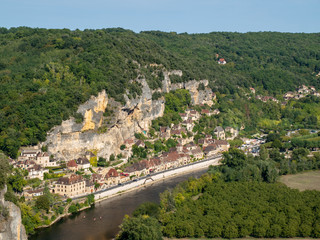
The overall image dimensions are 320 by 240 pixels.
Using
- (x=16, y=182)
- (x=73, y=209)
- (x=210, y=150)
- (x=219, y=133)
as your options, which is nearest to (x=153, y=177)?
(x=73, y=209)

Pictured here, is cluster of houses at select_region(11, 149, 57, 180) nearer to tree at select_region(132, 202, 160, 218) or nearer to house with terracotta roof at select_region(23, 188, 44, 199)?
house with terracotta roof at select_region(23, 188, 44, 199)

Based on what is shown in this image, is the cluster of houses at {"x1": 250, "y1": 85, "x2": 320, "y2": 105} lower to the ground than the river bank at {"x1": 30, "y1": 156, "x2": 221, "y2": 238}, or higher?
higher

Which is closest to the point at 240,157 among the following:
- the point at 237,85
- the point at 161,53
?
the point at 161,53

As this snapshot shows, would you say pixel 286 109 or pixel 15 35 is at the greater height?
pixel 15 35

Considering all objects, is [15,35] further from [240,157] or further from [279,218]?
[279,218]

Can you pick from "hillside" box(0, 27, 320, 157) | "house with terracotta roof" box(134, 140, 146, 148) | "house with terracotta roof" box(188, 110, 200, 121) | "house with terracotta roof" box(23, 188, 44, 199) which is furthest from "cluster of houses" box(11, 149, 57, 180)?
"house with terracotta roof" box(188, 110, 200, 121)

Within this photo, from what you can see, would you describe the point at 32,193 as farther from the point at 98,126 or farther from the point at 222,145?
the point at 222,145
